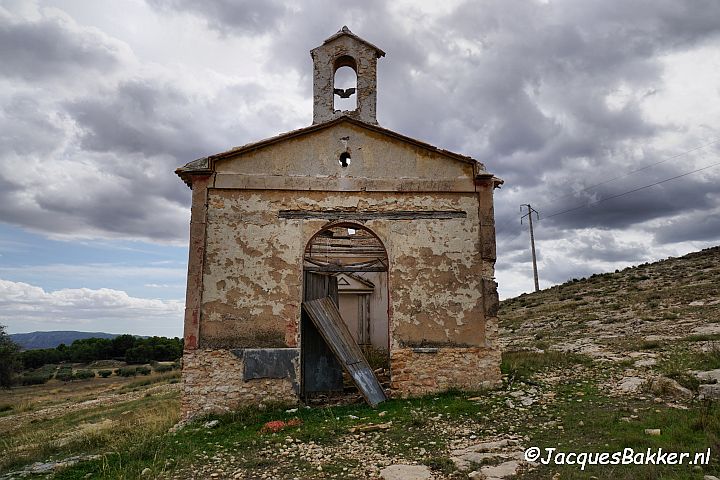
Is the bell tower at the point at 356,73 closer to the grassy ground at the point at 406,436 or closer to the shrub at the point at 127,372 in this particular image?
the grassy ground at the point at 406,436

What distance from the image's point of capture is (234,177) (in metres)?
9.54

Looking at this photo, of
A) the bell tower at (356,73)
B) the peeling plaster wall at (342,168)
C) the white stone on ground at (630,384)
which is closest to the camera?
the white stone on ground at (630,384)

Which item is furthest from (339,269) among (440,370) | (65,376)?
(65,376)

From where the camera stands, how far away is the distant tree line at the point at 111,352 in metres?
33.9

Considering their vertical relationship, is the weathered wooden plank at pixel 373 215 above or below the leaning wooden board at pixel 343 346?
above

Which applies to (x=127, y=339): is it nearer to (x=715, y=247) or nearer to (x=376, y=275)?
(x=376, y=275)

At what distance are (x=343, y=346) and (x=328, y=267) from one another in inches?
68.4

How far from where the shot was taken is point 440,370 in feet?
29.9

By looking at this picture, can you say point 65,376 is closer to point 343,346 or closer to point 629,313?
point 343,346

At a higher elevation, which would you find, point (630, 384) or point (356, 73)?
point (356, 73)

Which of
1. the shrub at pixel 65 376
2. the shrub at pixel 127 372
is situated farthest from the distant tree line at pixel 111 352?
the shrub at pixel 65 376

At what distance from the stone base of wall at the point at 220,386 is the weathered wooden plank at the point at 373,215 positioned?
3.00 m

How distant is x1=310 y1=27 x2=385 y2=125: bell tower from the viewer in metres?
10.8

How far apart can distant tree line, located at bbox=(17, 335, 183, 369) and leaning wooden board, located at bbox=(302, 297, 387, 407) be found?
93.7 ft
